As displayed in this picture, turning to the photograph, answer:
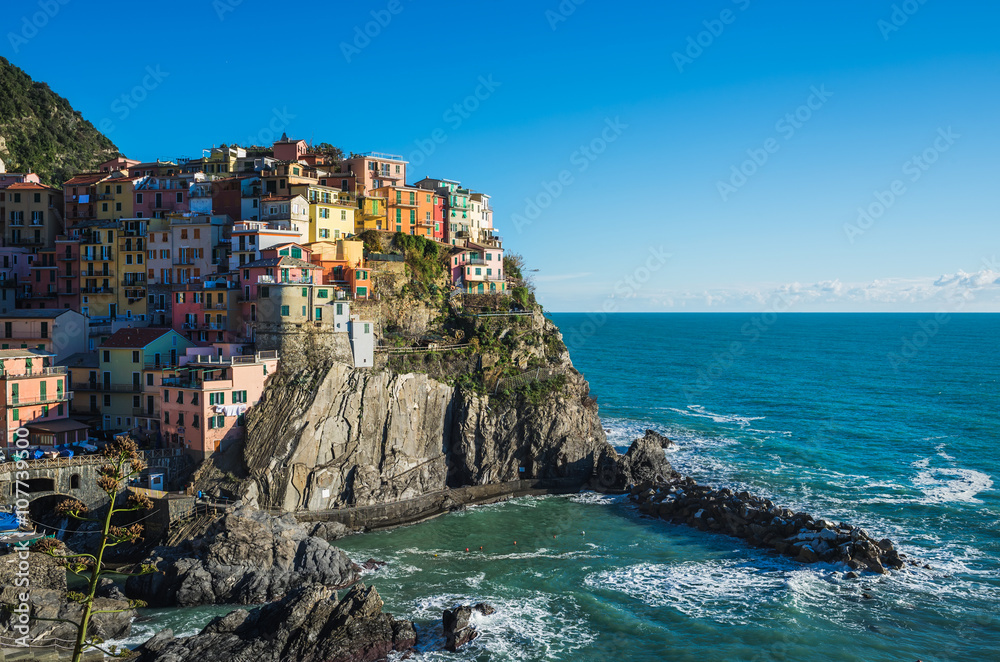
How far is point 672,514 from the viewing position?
5566 cm

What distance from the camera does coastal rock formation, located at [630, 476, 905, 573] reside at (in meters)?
46.1

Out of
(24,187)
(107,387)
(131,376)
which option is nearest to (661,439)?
(131,376)

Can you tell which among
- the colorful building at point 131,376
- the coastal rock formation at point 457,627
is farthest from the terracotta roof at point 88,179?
the coastal rock formation at point 457,627

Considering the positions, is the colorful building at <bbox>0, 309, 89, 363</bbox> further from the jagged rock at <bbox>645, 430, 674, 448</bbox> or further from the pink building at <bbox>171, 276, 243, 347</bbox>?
the jagged rock at <bbox>645, 430, 674, 448</bbox>

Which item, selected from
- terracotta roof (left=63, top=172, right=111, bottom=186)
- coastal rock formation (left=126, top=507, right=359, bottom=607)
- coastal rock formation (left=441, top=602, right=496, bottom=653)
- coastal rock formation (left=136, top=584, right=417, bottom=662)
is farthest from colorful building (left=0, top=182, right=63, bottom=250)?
coastal rock formation (left=441, top=602, right=496, bottom=653)

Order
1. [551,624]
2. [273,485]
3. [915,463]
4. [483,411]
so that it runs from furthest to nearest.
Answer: [915,463]
[483,411]
[273,485]
[551,624]

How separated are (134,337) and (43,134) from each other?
67854mm

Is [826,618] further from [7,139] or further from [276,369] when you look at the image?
[7,139]

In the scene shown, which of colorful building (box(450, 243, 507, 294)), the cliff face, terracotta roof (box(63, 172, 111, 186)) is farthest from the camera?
colorful building (box(450, 243, 507, 294))

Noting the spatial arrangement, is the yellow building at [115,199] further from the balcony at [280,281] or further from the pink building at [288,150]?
the balcony at [280,281]

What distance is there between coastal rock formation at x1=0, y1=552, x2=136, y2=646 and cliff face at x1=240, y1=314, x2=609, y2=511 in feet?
44.2

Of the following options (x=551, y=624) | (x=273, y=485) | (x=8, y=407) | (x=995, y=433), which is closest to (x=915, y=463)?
(x=995, y=433)

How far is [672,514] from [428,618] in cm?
2356

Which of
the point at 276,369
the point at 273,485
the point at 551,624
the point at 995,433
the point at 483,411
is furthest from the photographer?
the point at 995,433
